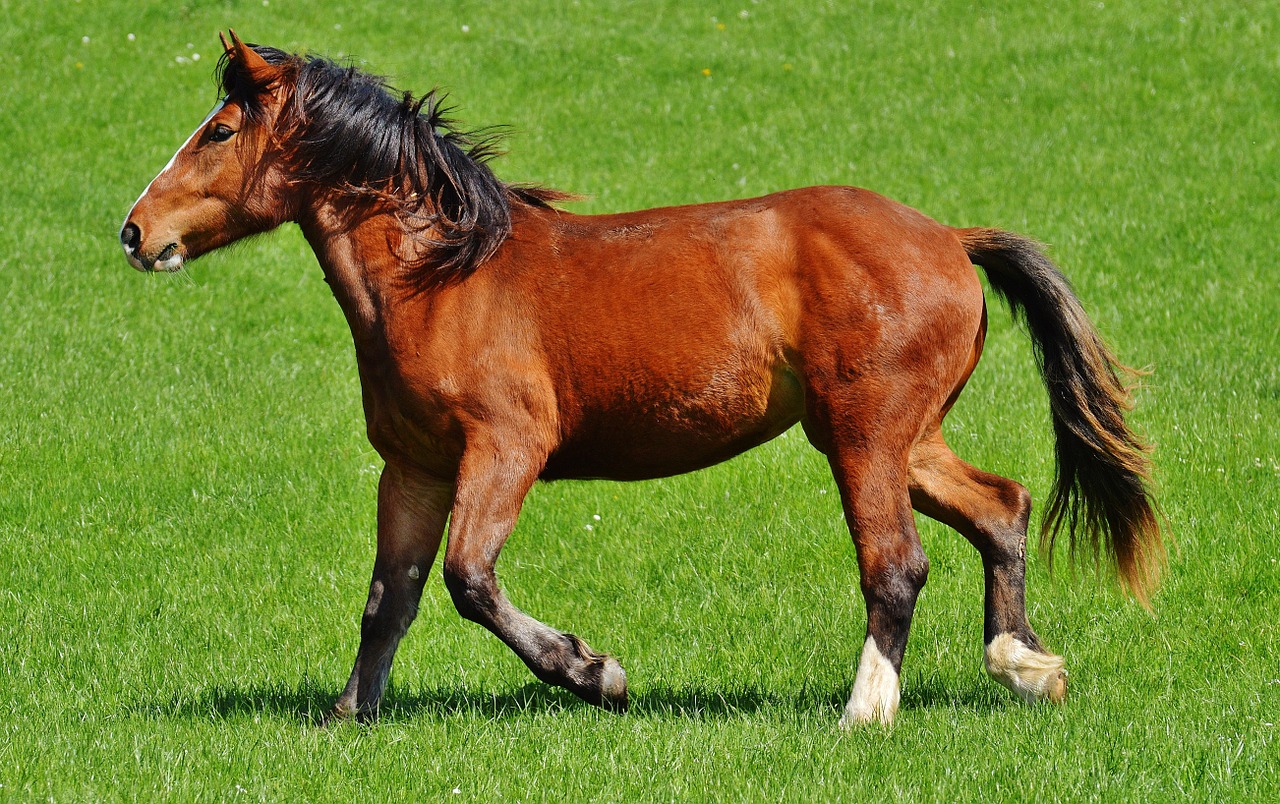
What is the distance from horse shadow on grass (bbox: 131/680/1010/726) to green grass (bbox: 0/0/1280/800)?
0.10 feet

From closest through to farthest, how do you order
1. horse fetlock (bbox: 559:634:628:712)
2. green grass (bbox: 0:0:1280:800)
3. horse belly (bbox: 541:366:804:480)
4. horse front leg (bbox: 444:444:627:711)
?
1. green grass (bbox: 0:0:1280:800)
2. horse front leg (bbox: 444:444:627:711)
3. horse fetlock (bbox: 559:634:628:712)
4. horse belly (bbox: 541:366:804:480)

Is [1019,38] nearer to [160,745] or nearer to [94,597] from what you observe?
[94,597]

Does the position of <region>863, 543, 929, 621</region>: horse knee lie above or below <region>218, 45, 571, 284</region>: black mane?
below

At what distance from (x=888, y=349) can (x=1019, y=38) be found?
14.5 meters

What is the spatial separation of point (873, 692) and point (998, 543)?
982mm

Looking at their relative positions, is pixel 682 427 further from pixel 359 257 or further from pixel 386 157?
pixel 386 157

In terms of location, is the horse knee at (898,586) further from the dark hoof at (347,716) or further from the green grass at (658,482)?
the dark hoof at (347,716)

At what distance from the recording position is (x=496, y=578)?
542 centimetres

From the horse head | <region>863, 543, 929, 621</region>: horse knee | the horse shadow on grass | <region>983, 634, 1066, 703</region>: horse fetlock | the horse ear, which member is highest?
the horse ear

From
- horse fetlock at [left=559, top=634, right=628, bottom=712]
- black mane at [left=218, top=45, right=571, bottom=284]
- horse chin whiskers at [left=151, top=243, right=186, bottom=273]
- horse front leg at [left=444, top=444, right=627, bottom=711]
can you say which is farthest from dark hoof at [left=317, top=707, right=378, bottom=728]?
horse chin whiskers at [left=151, top=243, right=186, bottom=273]

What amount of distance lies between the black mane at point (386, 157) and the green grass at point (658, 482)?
6.50ft

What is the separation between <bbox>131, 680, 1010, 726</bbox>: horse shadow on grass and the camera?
5840 mm

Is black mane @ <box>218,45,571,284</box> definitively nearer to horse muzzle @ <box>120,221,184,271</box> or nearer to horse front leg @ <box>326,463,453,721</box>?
horse muzzle @ <box>120,221,184,271</box>

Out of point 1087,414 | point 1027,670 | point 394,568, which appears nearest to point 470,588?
point 394,568
